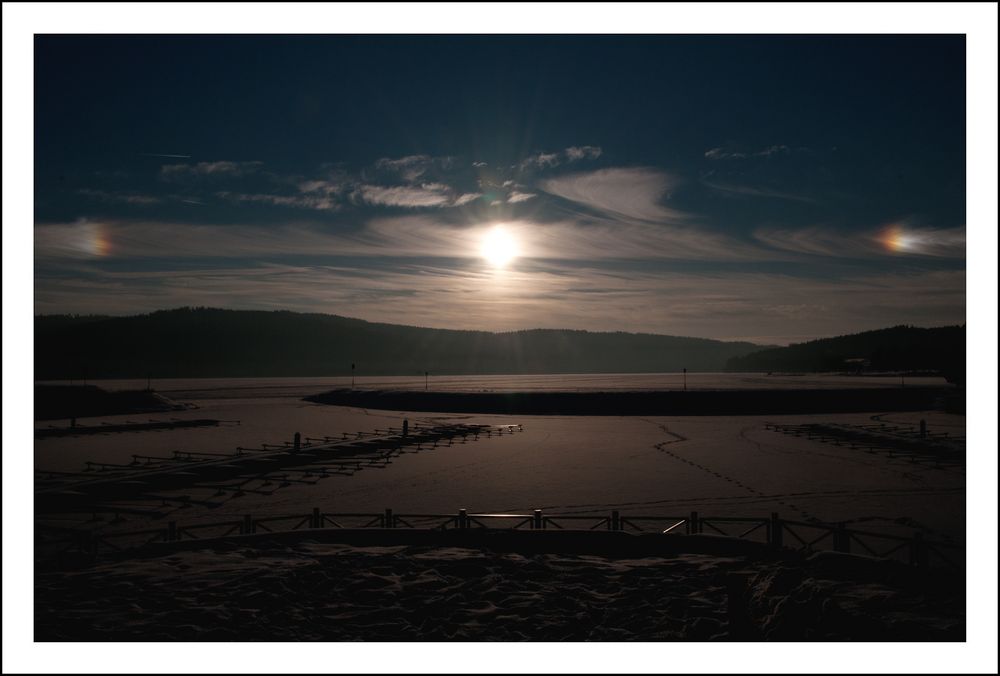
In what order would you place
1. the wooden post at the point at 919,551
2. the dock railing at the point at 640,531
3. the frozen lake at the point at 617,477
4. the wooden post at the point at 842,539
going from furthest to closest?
1. the frozen lake at the point at 617,477
2. the dock railing at the point at 640,531
3. the wooden post at the point at 842,539
4. the wooden post at the point at 919,551

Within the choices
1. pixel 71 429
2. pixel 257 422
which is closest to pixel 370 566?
pixel 71 429

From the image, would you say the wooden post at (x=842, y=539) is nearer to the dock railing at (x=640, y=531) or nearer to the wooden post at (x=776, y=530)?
the dock railing at (x=640, y=531)

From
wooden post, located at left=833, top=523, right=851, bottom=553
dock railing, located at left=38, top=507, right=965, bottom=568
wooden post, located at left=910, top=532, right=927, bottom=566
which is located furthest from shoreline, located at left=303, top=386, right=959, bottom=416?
wooden post, located at left=910, top=532, right=927, bottom=566

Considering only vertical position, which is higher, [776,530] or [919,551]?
[919,551]

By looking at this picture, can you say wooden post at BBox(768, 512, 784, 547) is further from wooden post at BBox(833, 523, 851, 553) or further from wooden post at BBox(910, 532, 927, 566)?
wooden post at BBox(910, 532, 927, 566)

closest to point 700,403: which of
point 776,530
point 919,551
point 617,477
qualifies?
point 617,477

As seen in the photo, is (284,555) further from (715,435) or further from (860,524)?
(715,435)

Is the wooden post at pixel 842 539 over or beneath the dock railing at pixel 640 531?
over

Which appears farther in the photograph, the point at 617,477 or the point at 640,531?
the point at 617,477

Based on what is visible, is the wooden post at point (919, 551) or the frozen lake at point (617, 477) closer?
the wooden post at point (919, 551)

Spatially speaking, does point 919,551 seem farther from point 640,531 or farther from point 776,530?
point 640,531

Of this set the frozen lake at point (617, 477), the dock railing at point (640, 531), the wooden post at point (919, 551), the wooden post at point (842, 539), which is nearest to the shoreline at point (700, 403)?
the frozen lake at point (617, 477)
